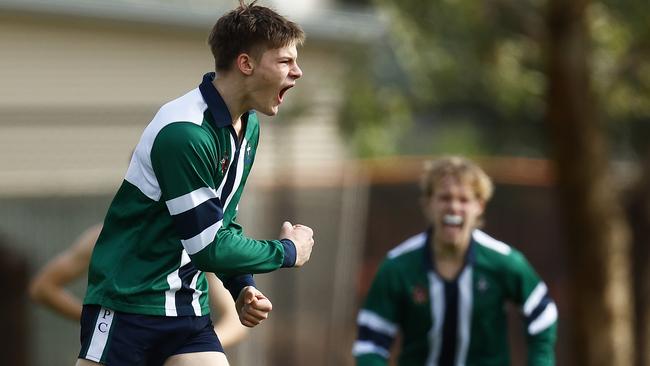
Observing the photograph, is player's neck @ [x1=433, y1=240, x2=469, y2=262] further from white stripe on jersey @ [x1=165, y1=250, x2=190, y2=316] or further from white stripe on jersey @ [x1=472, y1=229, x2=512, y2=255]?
white stripe on jersey @ [x1=165, y1=250, x2=190, y2=316]

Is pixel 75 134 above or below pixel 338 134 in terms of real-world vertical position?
below

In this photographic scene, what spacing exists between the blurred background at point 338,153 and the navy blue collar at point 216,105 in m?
7.40

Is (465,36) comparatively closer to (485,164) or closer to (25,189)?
(485,164)

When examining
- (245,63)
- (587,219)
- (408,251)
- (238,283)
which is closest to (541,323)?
(408,251)

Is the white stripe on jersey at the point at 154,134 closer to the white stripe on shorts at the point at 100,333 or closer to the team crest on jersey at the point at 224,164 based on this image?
the team crest on jersey at the point at 224,164

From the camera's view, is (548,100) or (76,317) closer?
(76,317)

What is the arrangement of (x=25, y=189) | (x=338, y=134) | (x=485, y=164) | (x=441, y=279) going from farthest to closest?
(x=338, y=134) → (x=485, y=164) → (x=25, y=189) → (x=441, y=279)

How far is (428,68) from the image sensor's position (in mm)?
17938

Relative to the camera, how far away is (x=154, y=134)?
193 inches

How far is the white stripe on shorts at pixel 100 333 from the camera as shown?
5098 mm

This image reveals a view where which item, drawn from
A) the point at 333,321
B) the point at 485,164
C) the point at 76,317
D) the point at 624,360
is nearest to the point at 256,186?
the point at 333,321

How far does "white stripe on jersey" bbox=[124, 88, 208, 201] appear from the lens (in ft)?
16.1

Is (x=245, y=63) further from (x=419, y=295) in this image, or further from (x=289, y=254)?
(x=419, y=295)

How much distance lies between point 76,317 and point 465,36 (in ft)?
34.2
